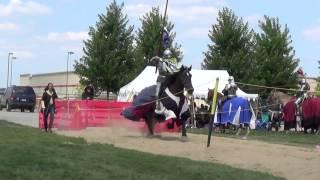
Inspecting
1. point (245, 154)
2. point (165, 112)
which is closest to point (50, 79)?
point (165, 112)

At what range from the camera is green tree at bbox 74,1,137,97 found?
Result: 44.8 meters

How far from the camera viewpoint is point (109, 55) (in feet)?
147

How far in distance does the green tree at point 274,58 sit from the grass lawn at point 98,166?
31.7 metres

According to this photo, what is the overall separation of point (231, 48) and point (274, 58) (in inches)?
119

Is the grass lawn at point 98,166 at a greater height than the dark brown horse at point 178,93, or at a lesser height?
lesser

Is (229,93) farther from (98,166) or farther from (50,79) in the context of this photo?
(50,79)

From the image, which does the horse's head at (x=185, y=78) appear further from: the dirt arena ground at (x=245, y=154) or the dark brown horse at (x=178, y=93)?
the dirt arena ground at (x=245, y=154)

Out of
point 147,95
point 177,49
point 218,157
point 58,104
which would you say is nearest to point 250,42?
point 177,49

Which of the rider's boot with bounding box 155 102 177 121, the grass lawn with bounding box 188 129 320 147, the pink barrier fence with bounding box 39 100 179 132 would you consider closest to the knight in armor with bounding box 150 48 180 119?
the rider's boot with bounding box 155 102 177 121

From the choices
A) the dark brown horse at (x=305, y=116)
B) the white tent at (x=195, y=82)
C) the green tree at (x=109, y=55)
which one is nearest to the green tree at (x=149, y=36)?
the green tree at (x=109, y=55)

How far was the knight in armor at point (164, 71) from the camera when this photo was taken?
1670 centimetres

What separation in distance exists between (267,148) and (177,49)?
32987mm

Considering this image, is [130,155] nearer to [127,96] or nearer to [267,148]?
[267,148]

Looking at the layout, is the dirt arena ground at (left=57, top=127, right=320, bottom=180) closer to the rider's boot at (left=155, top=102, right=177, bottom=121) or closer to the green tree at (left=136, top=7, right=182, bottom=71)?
the rider's boot at (left=155, top=102, right=177, bottom=121)
